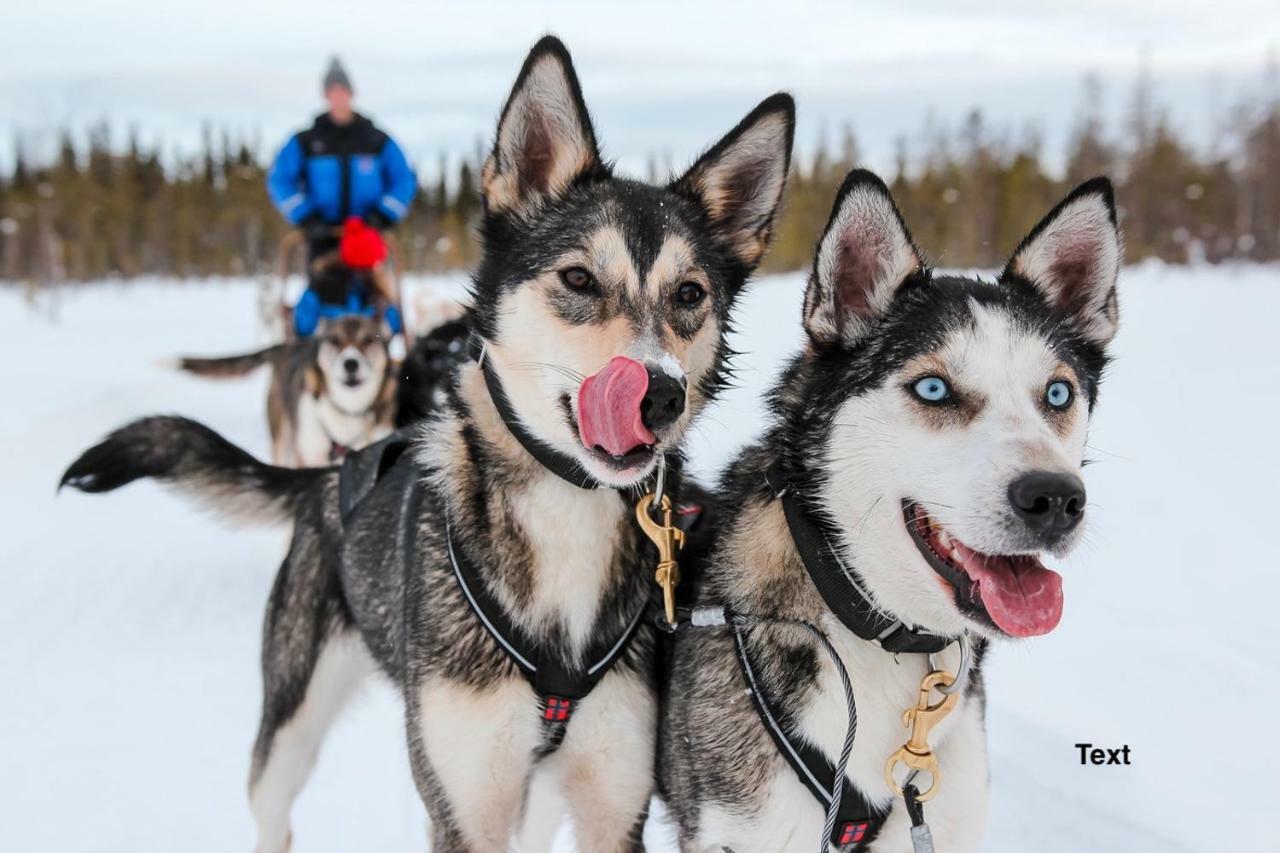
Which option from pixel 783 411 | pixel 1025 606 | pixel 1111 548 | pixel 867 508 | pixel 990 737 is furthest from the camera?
pixel 1111 548

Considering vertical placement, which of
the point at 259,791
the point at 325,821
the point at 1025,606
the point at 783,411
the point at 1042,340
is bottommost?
the point at 325,821

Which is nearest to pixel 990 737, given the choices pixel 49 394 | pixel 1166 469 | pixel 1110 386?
pixel 1166 469

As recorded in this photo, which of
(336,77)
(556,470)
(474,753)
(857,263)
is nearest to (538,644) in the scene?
(474,753)

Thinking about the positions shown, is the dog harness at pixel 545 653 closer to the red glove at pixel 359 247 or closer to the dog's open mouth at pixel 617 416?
the dog's open mouth at pixel 617 416

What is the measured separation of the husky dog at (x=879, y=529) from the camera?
1865mm

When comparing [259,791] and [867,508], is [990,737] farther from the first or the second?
[259,791]

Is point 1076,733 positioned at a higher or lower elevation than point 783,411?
lower

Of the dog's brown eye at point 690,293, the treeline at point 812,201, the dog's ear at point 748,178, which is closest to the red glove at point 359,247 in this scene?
the dog's ear at point 748,178

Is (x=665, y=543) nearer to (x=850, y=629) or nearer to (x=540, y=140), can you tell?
(x=850, y=629)

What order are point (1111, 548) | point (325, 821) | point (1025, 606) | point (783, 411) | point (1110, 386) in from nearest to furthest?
point (1025, 606)
point (783, 411)
point (325, 821)
point (1111, 548)
point (1110, 386)

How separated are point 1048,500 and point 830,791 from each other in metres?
0.76

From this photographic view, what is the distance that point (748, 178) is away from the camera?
2.68 meters

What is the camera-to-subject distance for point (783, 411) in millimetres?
2193

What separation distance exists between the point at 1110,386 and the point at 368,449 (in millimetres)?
8160
